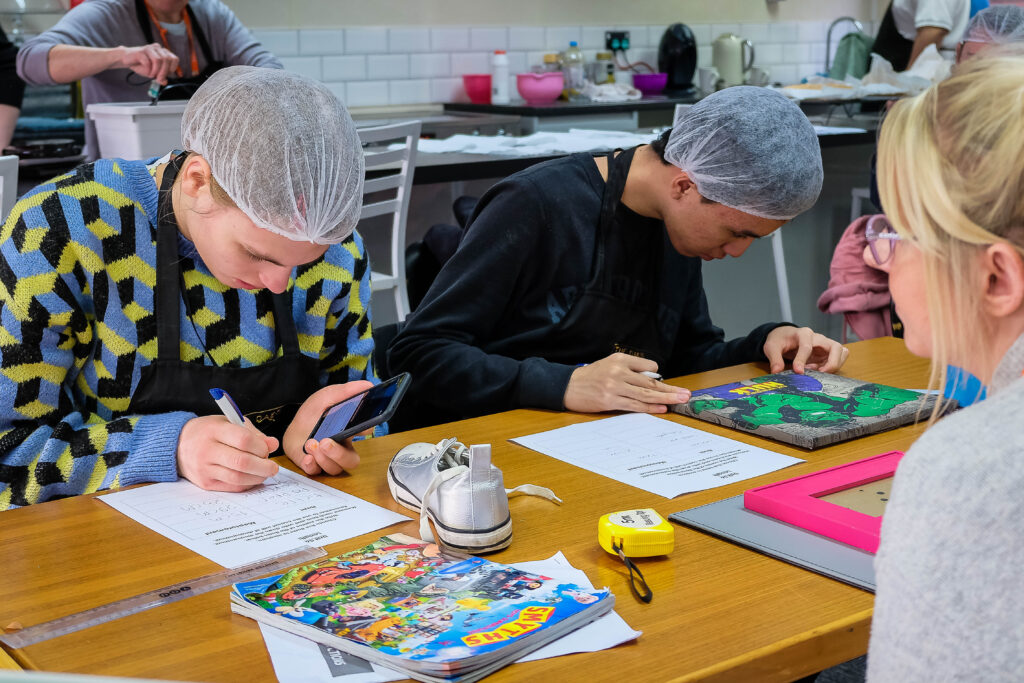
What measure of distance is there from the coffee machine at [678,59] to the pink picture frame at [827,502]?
16.0 ft

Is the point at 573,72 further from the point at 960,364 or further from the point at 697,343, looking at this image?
the point at 960,364

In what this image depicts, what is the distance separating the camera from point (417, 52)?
18.7ft

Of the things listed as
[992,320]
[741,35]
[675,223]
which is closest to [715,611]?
[992,320]

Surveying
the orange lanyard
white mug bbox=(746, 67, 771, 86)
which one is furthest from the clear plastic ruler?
white mug bbox=(746, 67, 771, 86)

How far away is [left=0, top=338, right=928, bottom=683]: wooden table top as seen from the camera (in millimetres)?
938

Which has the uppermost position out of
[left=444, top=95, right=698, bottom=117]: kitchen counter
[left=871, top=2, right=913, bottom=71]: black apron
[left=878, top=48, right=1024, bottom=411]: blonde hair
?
[left=871, top=2, right=913, bottom=71]: black apron

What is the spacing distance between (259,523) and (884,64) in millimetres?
4601

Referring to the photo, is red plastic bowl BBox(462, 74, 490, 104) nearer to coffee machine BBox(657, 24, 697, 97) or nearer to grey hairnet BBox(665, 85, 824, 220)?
coffee machine BBox(657, 24, 697, 97)

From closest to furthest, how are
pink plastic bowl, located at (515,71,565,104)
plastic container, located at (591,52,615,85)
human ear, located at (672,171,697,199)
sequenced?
human ear, located at (672,171,697,199) → pink plastic bowl, located at (515,71,565,104) → plastic container, located at (591,52,615,85)

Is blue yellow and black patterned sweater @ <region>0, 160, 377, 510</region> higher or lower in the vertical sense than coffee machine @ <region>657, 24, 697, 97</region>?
lower

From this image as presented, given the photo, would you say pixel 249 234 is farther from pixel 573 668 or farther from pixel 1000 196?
pixel 1000 196

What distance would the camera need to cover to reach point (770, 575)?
3.67 feet

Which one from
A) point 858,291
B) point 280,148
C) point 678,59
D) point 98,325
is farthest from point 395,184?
point 678,59

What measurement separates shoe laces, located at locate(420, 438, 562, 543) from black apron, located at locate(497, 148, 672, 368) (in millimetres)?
699
